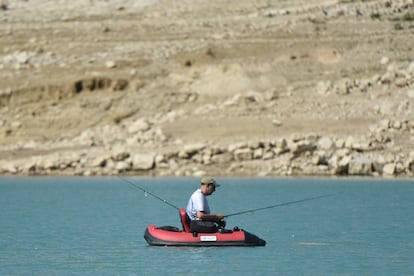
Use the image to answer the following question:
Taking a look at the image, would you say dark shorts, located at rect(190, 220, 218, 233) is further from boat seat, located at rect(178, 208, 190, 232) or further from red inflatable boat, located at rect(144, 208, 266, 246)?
boat seat, located at rect(178, 208, 190, 232)

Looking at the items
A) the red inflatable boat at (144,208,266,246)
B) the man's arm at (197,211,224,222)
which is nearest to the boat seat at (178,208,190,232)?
the red inflatable boat at (144,208,266,246)

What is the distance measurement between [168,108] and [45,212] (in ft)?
63.5

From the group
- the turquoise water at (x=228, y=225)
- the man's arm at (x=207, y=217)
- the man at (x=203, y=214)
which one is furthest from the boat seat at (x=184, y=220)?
the turquoise water at (x=228, y=225)

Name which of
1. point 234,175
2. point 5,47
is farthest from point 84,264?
point 5,47

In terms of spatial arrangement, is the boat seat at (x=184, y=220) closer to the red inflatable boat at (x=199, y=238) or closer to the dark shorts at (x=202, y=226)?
the red inflatable boat at (x=199, y=238)

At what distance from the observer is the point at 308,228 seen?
24.7 metres

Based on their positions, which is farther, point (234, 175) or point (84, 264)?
point (234, 175)

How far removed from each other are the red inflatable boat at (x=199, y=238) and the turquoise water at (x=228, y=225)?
0.12 metres

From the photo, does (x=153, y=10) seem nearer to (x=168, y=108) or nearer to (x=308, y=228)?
(x=168, y=108)

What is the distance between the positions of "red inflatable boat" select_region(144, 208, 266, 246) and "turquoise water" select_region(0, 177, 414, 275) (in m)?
0.12

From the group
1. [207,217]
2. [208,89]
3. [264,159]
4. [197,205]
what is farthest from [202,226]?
[208,89]

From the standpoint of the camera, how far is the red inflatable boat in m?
20.5

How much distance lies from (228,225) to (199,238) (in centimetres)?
518

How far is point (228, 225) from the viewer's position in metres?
25.7
